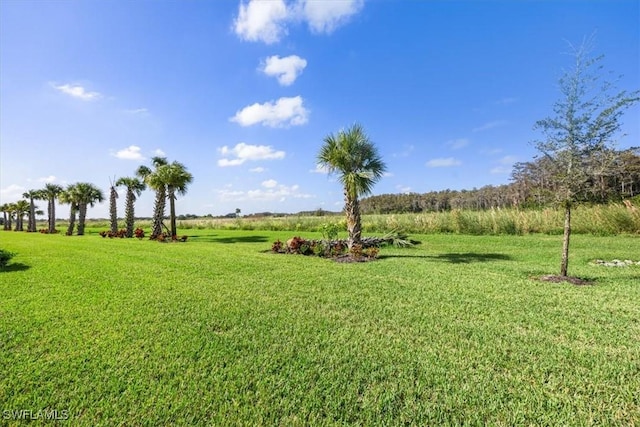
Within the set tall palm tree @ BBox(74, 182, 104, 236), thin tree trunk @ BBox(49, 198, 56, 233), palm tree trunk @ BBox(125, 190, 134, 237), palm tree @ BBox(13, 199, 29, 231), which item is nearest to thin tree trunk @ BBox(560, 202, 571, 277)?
palm tree trunk @ BBox(125, 190, 134, 237)

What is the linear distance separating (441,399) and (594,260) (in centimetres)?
975

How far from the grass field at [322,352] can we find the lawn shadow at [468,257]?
2.94 meters

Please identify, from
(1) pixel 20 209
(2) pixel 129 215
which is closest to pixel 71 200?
(2) pixel 129 215

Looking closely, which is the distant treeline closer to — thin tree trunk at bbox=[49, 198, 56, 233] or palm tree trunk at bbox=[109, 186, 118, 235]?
palm tree trunk at bbox=[109, 186, 118, 235]

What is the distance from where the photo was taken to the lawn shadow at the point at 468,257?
9.84 m

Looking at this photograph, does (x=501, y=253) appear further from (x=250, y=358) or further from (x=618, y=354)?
(x=250, y=358)

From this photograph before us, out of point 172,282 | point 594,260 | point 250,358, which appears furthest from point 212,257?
point 594,260

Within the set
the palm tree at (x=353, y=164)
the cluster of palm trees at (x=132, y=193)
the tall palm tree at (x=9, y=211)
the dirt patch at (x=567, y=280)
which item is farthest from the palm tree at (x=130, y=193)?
the tall palm tree at (x=9, y=211)

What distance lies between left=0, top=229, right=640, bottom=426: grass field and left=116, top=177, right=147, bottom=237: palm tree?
20.9m

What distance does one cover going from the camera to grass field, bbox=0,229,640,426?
2541 mm

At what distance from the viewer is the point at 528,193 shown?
8.36 meters

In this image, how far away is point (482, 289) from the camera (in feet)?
20.2

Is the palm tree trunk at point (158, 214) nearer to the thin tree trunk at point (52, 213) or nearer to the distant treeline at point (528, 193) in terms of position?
the distant treeline at point (528, 193)

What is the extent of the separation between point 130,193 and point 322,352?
94.3 ft
